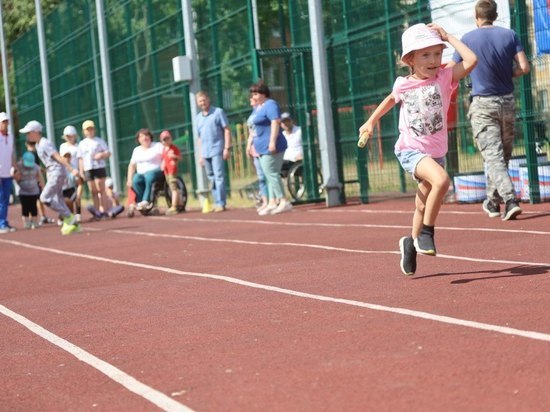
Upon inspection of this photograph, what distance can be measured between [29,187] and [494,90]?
12.2 meters

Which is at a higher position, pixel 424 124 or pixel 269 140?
pixel 269 140

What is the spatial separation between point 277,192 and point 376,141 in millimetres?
1673

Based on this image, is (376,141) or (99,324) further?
(376,141)

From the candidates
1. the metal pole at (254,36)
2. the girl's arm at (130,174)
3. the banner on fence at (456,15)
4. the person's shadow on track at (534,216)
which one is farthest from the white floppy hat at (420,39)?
the girl's arm at (130,174)

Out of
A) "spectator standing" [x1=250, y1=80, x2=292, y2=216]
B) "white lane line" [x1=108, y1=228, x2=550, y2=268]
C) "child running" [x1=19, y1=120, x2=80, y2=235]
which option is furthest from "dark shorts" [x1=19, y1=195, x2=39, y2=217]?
"spectator standing" [x1=250, y1=80, x2=292, y2=216]

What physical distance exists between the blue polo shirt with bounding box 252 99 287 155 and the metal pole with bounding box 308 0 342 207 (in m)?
1.42

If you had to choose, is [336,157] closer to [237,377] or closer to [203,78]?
[203,78]

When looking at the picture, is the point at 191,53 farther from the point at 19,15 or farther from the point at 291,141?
the point at 19,15

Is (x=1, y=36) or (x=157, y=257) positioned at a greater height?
(x=1, y=36)

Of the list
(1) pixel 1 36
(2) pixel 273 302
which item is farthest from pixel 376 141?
(1) pixel 1 36

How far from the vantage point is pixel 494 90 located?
1382 cm

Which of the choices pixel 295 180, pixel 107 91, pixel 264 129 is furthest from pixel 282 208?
pixel 107 91

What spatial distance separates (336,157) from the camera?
69.9ft

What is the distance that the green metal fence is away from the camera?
17.9m
